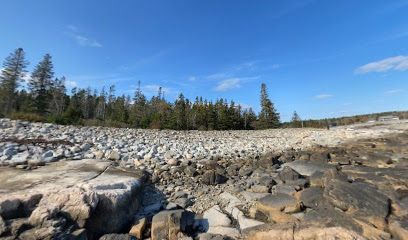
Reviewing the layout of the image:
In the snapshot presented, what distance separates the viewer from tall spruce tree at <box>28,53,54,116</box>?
30350mm

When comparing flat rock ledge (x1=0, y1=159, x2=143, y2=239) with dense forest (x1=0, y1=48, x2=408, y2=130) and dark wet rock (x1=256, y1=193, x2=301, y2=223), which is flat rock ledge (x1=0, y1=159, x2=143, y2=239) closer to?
dark wet rock (x1=256, y1=193, x2=301, y2=223)

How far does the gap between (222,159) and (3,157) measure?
789cm

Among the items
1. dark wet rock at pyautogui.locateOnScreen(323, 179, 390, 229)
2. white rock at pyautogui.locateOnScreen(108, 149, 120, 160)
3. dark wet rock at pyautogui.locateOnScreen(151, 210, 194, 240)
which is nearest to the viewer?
dark wet rock at pyautogui.locateOnScreen(151, 210, 194, 240)

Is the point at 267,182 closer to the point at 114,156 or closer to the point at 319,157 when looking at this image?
the point at 319,157

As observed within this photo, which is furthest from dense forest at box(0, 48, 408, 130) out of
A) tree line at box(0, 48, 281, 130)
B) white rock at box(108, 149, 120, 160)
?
white rock at box(108, 149, 120, 160)

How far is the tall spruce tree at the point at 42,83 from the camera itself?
3035cm

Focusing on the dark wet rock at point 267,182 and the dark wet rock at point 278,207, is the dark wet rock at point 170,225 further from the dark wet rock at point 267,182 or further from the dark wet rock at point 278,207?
the dark wet rock at point 267,182

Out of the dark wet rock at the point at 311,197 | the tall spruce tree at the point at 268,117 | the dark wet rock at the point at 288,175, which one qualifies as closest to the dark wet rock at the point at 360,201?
the dark wet rock at the point at 311,197

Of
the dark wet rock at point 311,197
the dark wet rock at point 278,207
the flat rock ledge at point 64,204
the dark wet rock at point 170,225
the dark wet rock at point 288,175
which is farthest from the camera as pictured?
the dark wet rock at point 288,175

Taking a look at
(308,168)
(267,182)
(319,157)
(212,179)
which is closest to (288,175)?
(267,182)

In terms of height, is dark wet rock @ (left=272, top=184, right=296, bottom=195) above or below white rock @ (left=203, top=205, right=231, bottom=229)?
above

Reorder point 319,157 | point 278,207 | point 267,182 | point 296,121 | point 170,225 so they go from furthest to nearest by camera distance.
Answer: point 296,121, point 319,157, point 267,182, point 278,207, point 170,225

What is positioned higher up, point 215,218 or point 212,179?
point 212,179

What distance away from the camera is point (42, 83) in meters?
31.7
